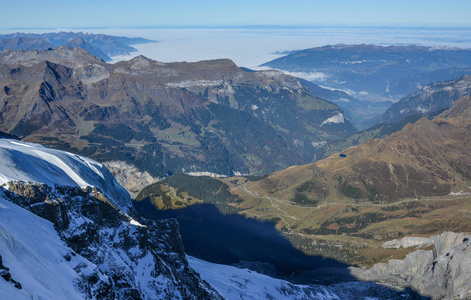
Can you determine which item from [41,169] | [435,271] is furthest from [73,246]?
[435,271]

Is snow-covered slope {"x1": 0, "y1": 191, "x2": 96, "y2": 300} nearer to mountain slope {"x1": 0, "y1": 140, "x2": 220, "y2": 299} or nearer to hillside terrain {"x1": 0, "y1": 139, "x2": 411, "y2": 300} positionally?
mountain slope {"x1": 0, "y1": 140, "x2": 220, "y2": 299}

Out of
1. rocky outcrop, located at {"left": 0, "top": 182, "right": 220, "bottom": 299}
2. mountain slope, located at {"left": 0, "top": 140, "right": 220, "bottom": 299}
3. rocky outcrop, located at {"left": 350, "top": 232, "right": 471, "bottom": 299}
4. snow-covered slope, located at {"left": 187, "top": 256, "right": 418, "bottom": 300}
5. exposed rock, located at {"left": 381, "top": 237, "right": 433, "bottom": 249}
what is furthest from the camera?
exposed rock, located at {"left": 381, "top": 237, "right": 433, "bottom": 249}

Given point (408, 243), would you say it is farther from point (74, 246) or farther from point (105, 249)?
point (74, 246)

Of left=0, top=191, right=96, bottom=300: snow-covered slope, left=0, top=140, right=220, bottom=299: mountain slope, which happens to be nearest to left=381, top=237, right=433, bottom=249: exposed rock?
left=0, top=140, right=220, bottom=299: mountain slope

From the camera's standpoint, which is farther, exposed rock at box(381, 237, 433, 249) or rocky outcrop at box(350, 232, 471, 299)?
exposed rock at box(381, 237, 433, 249)

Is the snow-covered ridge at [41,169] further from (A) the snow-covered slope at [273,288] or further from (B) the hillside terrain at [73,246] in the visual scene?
(A) the snow-covered slope at [273,288]

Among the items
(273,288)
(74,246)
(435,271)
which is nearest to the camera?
(74,246)
